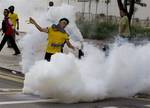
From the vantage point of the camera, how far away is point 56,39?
1318 cm

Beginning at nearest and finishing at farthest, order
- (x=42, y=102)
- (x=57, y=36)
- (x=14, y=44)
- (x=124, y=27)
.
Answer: (x=42, y=102) < (x=57, y=36) < (x=124, y=27) < (x=14, y=44)

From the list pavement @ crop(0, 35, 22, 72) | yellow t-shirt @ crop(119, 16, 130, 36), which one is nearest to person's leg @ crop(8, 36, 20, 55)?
pavement @ crop(0, 35, 22, 72)

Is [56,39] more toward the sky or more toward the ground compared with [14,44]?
more toward the sky

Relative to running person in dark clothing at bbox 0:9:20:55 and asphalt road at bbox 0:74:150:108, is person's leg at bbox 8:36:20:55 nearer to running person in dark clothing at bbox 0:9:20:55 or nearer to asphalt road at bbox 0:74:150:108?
running person in dark clothing at bbox 0:9:20:55

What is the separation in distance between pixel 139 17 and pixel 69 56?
38.5 metres

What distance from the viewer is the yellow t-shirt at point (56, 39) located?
43.1 feet

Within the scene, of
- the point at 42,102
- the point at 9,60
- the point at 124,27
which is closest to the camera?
the point at 42,102

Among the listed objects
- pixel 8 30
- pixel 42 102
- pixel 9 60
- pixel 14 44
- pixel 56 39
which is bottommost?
pixel 9 60

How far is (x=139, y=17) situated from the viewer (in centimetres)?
4947

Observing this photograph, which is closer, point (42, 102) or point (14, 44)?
point (42, 102)

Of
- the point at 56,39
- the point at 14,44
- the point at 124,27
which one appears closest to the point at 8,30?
the point at 14,44

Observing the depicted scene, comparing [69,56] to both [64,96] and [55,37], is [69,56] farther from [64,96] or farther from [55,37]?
[55,37]

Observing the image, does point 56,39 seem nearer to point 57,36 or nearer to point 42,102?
point 57,36

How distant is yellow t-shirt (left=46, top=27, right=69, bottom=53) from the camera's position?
13.1 metres
